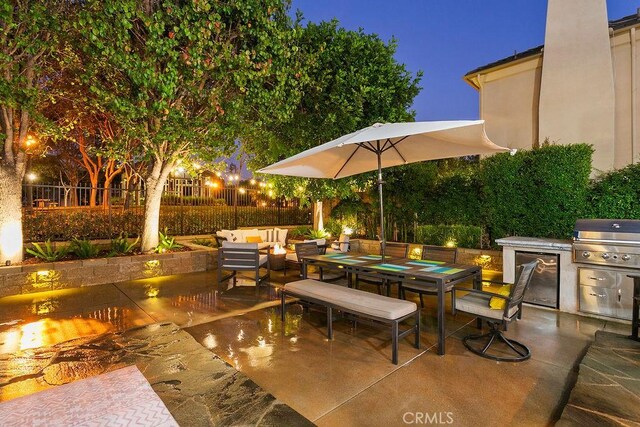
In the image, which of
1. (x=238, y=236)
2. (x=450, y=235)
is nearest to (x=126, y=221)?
(x=238, y=236)

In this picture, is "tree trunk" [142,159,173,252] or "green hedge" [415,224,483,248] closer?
"tree trunk" [142,159,173,252]

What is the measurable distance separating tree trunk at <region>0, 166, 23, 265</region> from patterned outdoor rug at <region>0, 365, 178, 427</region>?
4.98 metres

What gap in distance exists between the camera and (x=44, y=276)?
599 cm

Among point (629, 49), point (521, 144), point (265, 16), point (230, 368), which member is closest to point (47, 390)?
point (230, 368)

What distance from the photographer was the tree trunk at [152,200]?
773 cm

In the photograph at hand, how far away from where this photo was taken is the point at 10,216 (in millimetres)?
6145

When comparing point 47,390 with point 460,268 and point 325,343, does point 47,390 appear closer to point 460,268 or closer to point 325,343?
point 325,343

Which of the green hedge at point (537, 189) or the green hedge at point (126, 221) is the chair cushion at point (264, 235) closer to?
the green hedge at point (126, 221)

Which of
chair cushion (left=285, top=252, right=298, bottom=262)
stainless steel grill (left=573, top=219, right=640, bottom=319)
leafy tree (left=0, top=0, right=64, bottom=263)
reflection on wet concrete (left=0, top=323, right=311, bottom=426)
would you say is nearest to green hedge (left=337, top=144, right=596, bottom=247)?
stainless steel grill (left=573, top=219, right=640, bottom=319)

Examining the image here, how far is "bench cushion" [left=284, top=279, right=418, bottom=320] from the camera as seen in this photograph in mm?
3375

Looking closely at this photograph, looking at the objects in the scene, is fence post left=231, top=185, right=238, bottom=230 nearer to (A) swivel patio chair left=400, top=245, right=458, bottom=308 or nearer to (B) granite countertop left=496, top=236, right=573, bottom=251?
(A) swivel patio chair left=400, top=245, right=458, bottom=308

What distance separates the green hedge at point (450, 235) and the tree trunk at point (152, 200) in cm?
688

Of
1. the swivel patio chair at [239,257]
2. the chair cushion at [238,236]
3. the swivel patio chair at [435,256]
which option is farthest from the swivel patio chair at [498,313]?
the chair cushion at [238,236]

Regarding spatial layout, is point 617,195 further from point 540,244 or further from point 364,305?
point 364,305
